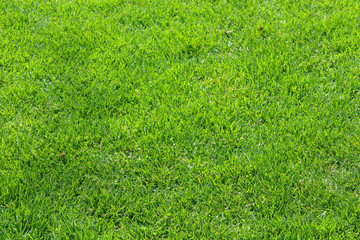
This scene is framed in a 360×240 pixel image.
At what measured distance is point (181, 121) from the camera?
134 inches

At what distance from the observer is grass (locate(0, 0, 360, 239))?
2.69m

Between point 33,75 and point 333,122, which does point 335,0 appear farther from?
point 33,75

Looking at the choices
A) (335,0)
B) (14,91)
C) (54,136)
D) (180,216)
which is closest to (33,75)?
(14,91)

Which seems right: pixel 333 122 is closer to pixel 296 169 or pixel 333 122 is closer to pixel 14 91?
pixel 296 169

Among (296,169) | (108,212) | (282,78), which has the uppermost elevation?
(282,78)

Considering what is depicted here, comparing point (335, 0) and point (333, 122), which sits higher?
point (335, 0)

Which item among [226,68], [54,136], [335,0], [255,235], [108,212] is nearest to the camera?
[255,235]

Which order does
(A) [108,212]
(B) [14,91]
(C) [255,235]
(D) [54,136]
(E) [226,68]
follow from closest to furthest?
(C) [255,235] → (A) [108,212] → (D) [54,136] → (B) [14,91] → (E) [226,68]

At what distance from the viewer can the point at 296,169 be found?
2.95 meters

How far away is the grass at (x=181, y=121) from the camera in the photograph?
2688mm

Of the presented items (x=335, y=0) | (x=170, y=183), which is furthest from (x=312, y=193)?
(x=335, y=0)

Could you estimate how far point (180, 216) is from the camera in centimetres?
269

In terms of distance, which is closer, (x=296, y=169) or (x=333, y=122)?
(x=296, y=169)

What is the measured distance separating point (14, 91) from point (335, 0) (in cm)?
Answer: 418
